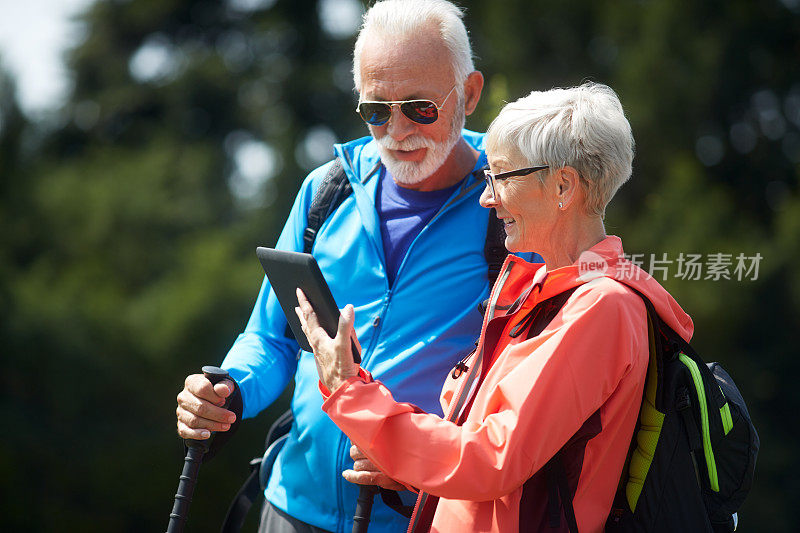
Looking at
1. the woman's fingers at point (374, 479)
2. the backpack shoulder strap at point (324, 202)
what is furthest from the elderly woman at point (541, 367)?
the backpack shoulder strap at point (324, 202)

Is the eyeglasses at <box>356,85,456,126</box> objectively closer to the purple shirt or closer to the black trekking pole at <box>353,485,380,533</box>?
the purple shirt

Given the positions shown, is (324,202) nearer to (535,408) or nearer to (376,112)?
(376,112)

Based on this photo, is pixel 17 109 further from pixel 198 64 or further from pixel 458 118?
pixel 458 118

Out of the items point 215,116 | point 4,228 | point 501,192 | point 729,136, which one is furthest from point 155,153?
point 501,192

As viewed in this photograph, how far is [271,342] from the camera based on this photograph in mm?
2455

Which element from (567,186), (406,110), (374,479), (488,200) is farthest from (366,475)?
(406,110)

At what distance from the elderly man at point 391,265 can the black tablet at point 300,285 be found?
27 centimetres

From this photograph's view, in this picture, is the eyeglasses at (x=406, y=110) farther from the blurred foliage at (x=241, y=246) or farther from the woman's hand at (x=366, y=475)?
the blurred foliage at (x=241, y=246)

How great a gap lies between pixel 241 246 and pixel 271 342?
593cm

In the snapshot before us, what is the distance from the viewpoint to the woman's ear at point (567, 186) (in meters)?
1.71

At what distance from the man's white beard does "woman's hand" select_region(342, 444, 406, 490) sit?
80 cm

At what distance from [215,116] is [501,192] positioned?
8644mm

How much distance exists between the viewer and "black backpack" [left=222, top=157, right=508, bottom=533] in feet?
7.27

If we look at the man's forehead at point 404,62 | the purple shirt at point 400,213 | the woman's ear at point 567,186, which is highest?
the man's forehead at point 404,62
